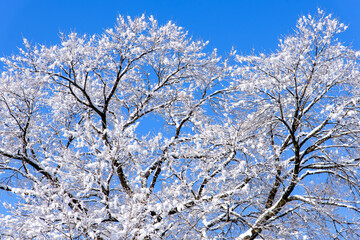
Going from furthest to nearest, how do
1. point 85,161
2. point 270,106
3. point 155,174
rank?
1. point 155,174
2. point 270,106
3. point 85,161

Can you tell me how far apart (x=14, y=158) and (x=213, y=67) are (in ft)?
21.4

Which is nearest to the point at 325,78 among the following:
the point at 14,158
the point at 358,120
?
the point at 358,120

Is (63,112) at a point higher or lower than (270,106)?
higher

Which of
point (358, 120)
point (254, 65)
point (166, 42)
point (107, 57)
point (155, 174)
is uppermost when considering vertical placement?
point (166, 42)

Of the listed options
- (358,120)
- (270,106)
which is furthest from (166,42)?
(358,120)

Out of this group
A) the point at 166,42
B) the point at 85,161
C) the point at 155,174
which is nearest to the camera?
the point at 85,161

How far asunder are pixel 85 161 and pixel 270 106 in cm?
450

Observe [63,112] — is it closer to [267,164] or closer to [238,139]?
[238,139]

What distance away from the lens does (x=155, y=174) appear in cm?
838

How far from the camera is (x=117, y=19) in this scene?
9.38 m

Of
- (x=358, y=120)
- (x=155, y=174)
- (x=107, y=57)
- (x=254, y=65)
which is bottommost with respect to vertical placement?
(x=358, y=120)

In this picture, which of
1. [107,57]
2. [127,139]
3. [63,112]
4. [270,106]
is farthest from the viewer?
[63,112]

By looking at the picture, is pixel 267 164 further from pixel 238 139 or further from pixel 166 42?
pixel 166 42

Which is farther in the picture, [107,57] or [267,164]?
[107,57]
